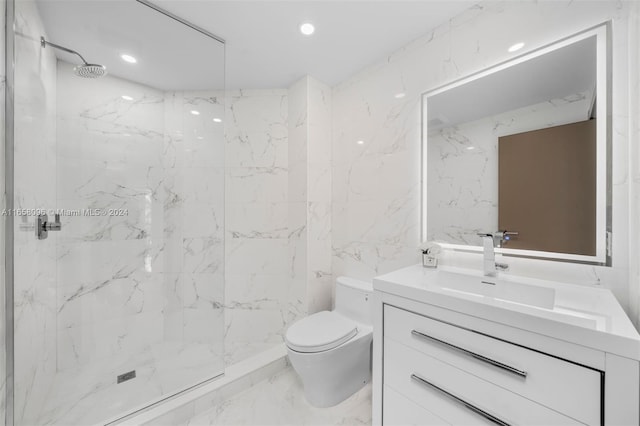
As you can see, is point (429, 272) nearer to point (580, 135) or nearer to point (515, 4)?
point (580, 135)

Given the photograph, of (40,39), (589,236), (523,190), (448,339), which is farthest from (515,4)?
(40,39)

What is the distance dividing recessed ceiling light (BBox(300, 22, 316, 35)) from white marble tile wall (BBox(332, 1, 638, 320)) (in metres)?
0.58

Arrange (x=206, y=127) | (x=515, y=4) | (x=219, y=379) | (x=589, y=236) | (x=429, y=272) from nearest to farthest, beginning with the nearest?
(x=589, y=236) → (x=515, y=4) → (x=429, y=272) → (x=219, y=379) → (x=206, y=127)

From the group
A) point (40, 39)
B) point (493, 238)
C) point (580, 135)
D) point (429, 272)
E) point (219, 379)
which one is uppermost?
point (40, 39)

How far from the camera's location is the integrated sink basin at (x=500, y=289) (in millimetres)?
1119

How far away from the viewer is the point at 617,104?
3.45 ft

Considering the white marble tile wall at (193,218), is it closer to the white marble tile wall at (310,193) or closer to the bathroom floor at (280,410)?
the bathroom floor at (280,410)

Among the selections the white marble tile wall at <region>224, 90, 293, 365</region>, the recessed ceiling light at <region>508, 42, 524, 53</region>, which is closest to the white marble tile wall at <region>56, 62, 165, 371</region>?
the white marble tile wall at <region>224, 90, 293, 365</region>

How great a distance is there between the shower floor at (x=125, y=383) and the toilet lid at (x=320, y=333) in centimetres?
67

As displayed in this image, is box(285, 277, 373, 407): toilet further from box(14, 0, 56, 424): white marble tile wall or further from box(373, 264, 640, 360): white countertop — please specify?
box(14, 0, 56, 424): white marble tile wall

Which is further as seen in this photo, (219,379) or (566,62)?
(219,379)

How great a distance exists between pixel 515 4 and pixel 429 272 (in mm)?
1448

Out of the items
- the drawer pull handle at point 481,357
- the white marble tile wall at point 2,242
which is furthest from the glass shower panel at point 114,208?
the drawer pull handle at point 481,357

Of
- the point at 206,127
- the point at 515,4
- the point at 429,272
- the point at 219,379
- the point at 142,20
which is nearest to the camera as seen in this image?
the point at 515,4
